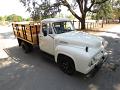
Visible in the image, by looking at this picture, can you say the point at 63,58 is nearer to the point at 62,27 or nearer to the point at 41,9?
the point at 62,27

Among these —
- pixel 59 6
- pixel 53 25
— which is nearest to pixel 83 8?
pixel 59 6

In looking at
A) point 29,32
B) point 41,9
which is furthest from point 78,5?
point 29,32

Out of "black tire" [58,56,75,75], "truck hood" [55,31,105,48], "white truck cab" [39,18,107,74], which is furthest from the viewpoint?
"black tire" [58,56,75,75]

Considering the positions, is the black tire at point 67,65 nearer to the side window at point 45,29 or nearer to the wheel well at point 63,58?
the wheel well at point 63,58

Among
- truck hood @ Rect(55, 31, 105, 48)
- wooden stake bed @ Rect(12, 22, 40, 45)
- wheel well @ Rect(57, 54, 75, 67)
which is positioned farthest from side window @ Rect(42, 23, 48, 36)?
wheel well @ Rect(57, 54, 75, 67)

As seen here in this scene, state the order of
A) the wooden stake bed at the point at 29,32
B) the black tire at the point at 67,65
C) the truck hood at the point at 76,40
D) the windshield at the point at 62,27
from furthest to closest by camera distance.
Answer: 1. the wooden stake bed at the point at 29,32
2. the windshield at the point at 62,27
3. the black tire at the point at 67,65
4. the truck hood at the point at 76,40

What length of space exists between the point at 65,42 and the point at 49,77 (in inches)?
57.6

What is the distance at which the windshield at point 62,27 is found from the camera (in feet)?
21.0

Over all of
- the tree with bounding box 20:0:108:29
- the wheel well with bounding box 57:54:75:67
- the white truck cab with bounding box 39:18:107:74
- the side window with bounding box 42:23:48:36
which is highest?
the tree with bounding box 20:0:108:29

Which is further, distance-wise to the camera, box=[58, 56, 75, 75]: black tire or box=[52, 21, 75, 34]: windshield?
box=[52, 21, 75, 34]: windshield

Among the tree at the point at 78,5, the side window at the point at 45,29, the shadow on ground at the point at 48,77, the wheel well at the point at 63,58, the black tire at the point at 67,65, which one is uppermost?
the tree at the point at 78,5

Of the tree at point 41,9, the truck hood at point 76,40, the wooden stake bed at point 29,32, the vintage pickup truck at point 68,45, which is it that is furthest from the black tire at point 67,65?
the tree at point 41,9

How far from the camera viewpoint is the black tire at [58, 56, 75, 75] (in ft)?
17.7

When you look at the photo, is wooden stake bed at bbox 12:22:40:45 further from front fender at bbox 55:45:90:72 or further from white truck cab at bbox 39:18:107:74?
front fender at bbox 55:45:90:72
